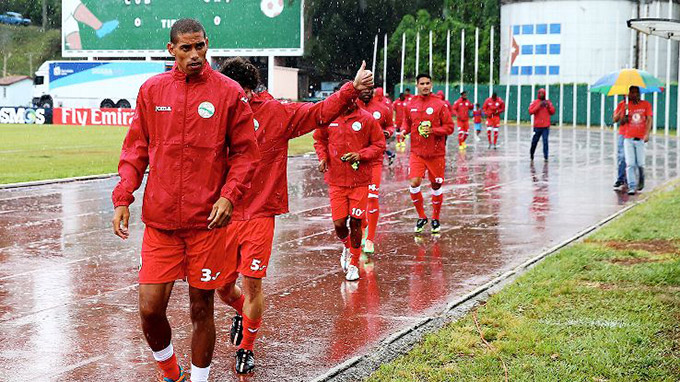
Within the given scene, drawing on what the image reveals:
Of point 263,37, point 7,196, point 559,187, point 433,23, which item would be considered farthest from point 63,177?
point 433,23

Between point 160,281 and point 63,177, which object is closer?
point 160,281

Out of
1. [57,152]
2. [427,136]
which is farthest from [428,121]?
[57,152]

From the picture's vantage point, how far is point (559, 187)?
65.9ft

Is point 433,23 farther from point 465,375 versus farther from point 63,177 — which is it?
point 465,375

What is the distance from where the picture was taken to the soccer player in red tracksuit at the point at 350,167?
9.88 meters

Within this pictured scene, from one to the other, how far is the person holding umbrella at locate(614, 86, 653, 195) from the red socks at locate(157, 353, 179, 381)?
13476 millimetres

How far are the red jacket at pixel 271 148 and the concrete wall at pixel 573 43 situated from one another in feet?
189

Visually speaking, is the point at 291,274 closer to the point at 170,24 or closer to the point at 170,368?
the point at 170,368

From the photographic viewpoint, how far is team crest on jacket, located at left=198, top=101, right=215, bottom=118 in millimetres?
5520

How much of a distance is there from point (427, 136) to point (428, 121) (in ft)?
0.62

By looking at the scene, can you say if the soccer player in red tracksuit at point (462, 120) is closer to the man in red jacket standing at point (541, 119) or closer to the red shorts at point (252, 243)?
the man in red jacket standing at point (541, 119)

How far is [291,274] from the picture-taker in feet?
33.5

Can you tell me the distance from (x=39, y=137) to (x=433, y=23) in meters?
37.8

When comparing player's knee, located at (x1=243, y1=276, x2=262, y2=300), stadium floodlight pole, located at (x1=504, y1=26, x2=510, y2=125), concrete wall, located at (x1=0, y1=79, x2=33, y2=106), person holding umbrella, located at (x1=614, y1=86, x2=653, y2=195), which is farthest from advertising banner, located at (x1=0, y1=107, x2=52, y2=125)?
player's knee, located at (x1=243, y1=276, x2=262, y2=300)
